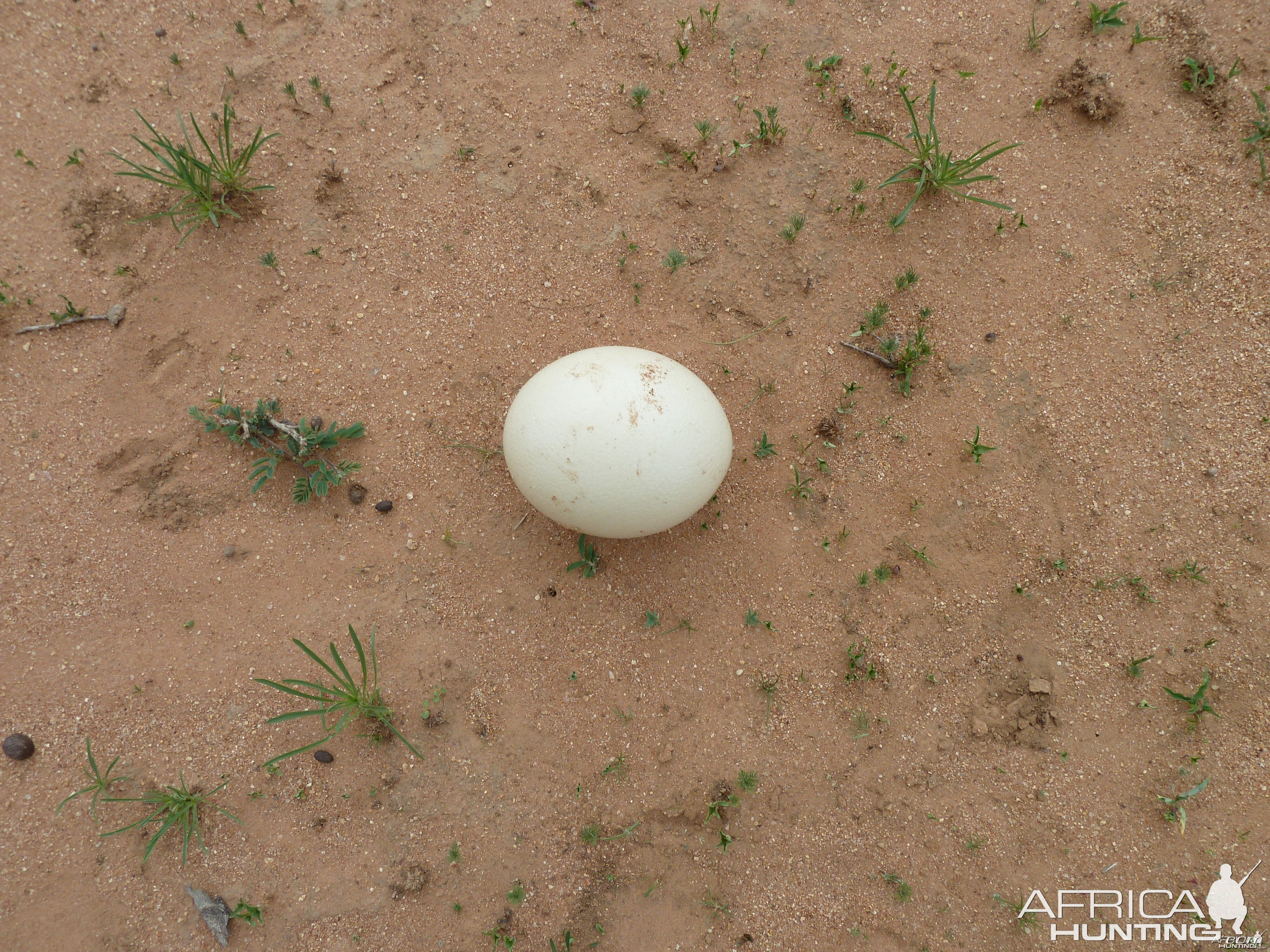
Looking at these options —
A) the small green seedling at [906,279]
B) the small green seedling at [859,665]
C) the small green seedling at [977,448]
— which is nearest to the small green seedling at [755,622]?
the small green seedling at [859,665]

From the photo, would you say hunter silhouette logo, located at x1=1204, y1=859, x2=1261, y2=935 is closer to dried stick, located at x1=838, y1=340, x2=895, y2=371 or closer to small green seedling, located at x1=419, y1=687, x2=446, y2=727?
dried stick, located at x1=838, y1=340, x2=895, y2=371

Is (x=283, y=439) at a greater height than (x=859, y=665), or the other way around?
(x=283, y=439)

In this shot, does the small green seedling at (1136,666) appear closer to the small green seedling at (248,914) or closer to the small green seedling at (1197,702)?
the small green seedling at (1197,702)

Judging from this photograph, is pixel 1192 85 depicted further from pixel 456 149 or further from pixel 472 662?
pixel 472 662

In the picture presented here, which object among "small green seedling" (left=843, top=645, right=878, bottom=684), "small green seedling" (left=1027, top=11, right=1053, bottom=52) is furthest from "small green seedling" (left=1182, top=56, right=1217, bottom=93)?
"small green seedling" (left=843, top=645, right=878, bottom=684)

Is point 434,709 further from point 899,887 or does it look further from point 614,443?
point 899,887

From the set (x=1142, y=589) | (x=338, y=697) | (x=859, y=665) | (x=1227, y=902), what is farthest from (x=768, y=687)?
(x=1227, y=902)
